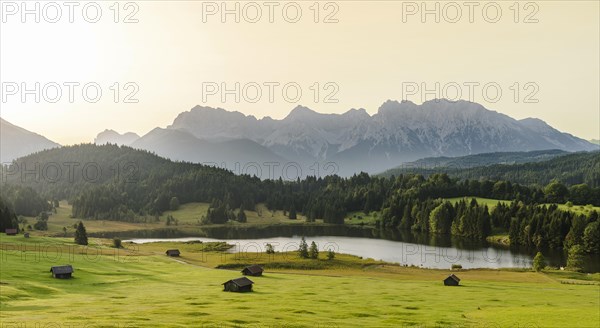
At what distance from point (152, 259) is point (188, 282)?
41.0 meters

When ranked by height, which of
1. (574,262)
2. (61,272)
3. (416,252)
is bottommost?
(416,252)

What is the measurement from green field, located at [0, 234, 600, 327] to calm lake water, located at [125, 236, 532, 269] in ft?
53.3

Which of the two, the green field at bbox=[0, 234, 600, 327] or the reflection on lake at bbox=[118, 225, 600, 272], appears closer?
the green field at bbox=[0, 234, 600, 327]

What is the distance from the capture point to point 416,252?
164000mm

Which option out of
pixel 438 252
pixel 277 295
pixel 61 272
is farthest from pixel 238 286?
pixel 438 252

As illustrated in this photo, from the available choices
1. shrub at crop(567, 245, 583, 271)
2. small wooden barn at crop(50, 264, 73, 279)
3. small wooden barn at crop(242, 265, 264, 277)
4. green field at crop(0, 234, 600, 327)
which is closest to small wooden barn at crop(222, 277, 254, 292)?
green field at crop(0, 234, 600, 327)

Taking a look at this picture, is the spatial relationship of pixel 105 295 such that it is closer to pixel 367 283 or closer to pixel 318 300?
pixel 318 300

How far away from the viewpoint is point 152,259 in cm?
13050

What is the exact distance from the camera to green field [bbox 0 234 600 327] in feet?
181

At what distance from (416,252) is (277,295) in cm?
9680

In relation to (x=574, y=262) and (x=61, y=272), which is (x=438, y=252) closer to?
(x=574, y=262)

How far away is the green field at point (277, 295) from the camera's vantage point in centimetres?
5522

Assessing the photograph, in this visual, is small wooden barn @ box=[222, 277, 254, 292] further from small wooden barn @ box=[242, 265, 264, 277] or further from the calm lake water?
the calm lake water

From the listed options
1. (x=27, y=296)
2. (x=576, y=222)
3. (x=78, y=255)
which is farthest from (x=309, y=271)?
(x=576, y=222)
